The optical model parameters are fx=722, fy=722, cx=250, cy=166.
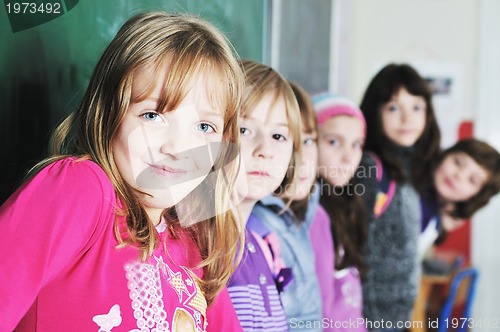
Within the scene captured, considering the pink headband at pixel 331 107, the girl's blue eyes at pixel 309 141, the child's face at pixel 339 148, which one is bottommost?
the child's face at pixel 339 148

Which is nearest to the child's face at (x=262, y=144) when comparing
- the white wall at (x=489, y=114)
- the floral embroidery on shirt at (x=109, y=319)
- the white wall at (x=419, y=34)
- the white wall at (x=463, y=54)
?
the floral embroidery on shirt at (x=109, y=319)

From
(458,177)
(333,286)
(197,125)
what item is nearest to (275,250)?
(333,286)

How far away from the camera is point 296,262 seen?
1219mm

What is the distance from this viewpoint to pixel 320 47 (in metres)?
1.83

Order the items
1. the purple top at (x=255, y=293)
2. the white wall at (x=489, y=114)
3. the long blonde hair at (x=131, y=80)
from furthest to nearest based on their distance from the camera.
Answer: the white wall at (x=489, y=114) < the purple top at (x=255, y=293) < the long blonde hair at (x=131, y=80)

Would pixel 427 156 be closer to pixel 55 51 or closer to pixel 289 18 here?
pixel 289 18

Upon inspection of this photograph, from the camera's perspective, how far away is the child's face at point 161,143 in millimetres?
776

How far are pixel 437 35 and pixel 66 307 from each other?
82.5 inches

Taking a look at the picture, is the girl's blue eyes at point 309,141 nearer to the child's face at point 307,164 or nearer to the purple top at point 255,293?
the child's face at point 307,164

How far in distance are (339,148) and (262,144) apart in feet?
1.10

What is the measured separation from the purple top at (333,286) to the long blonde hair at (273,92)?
0.69 ft

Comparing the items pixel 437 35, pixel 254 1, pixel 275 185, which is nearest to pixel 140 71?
pixel 275 185

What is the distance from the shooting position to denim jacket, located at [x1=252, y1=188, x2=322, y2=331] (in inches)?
46.7

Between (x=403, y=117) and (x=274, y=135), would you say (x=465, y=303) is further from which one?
(x=274, y=135)
